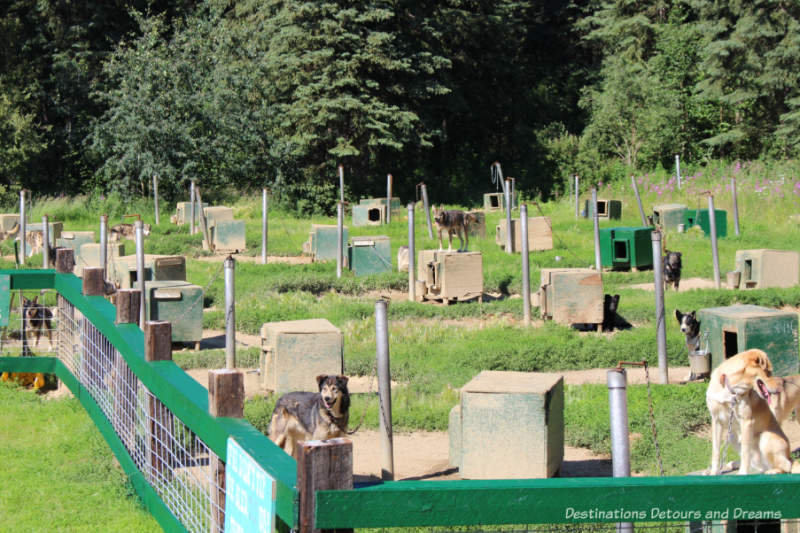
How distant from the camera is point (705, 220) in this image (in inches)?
1041

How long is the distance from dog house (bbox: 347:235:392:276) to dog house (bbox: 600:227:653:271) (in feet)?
15.4

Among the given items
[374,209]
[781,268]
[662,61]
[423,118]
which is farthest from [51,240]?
[662,61]

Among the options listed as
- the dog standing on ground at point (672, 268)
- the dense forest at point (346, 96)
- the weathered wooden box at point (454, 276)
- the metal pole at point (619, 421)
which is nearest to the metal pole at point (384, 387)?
the metal pole at point (619, 421)

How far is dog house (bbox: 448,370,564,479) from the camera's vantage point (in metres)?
7.89

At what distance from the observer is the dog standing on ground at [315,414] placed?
23.9ft

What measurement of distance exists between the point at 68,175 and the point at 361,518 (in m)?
43.6

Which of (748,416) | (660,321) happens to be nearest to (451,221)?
(660,321)

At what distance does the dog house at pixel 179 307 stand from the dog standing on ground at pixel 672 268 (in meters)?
8.85

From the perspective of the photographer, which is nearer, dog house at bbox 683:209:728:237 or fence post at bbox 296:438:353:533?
fence post at bbox 296:438:353:533

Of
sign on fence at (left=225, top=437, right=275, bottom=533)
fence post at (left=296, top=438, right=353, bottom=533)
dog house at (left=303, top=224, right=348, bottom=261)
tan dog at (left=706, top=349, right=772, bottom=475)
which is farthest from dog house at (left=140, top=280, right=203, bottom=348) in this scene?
fence post at (left=296, top=438, right=353, bottom=533)

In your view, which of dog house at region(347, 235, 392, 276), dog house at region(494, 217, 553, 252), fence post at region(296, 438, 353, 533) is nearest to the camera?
fence post at region(296, 438, 353, 533)

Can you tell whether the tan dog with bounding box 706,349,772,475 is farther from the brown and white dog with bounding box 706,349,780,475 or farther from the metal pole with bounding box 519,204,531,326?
the metal pole with bounding box 519,204,531,326

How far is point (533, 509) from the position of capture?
2949 millimetres

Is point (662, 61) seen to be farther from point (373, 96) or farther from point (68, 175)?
point (68, 175)
